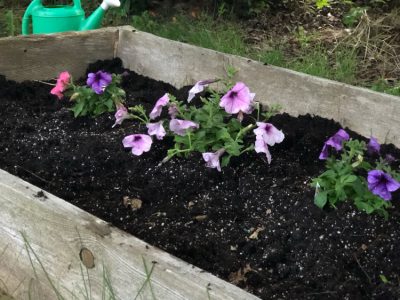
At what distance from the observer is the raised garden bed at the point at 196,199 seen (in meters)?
1.58

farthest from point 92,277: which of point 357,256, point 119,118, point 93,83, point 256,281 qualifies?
point 93,83

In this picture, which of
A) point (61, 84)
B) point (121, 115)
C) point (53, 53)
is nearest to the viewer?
point (121, 115)

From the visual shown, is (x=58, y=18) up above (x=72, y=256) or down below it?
below

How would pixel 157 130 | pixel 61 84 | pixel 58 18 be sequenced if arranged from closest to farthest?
pixel 157 130, pixel 61 84, pixel 58 18

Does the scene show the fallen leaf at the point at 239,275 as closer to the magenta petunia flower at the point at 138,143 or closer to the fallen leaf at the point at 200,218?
the fallen leaf at the point at 200,218

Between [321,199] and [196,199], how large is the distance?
39 centimetres

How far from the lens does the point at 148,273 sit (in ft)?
4.74

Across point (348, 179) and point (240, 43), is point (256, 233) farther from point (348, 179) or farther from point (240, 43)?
point (240, 43)

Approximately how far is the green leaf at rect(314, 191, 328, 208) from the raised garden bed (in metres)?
0.02

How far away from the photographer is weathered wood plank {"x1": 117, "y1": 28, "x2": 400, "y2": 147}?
231cm

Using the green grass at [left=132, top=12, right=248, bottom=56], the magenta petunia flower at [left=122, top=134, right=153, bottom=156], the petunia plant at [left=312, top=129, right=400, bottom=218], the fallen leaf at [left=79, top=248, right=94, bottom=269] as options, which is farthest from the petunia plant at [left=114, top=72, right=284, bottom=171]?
the green grass at [left=132, top=12, right=248, bottom=56]

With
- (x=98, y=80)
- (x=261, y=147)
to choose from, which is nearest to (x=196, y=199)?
(x=261, y=147)

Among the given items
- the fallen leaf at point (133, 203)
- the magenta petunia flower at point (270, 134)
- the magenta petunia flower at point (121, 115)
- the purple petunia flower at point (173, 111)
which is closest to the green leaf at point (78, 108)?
the magenta petunia flower at point (121, 115)

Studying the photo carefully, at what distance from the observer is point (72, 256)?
1652mm
